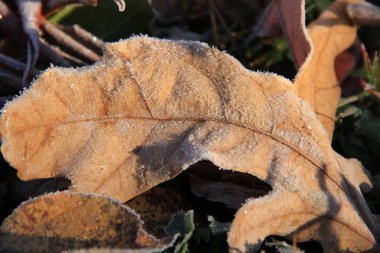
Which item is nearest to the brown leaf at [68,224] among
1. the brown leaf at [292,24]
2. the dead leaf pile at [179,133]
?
the dead leaf pile at [179,133]

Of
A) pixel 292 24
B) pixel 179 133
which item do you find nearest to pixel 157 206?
pixel 179 133

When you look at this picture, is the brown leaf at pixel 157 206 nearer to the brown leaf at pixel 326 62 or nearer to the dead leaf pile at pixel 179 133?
the dead leaf pile at pixel 179 133

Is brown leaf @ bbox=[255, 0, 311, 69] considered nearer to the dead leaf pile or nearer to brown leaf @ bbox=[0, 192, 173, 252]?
the dead leaf pile

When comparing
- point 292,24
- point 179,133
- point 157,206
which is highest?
point 292,24

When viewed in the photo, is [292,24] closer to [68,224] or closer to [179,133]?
[179,133]

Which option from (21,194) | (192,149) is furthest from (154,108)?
(21,194)

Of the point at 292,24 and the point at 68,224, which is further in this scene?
the point at 292,24

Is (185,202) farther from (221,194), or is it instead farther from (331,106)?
(331,106)

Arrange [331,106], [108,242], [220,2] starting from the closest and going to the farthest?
1. [108,242]
2. [331,106]
3. [220,2]

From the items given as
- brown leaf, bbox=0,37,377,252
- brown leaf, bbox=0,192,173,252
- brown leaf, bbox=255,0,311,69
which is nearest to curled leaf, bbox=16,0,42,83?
brown leaf, bbox=0,37,377,252
